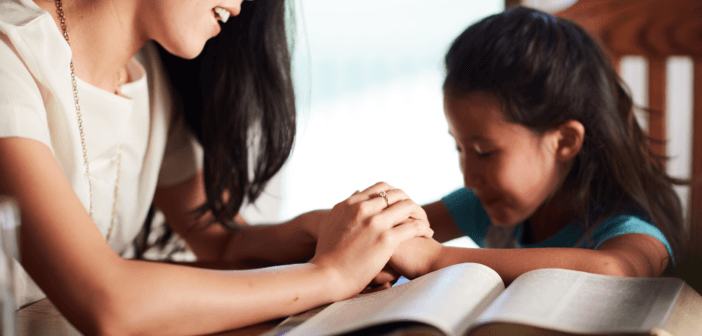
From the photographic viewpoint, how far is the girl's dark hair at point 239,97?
0.91 m

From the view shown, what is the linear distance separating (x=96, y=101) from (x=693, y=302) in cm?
79

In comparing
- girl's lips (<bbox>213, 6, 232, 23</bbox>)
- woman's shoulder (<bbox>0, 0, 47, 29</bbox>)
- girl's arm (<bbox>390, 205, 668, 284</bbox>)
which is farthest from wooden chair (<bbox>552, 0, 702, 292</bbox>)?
woman's shoulder (<bbox>0, 0, 47, 29</bbox>)

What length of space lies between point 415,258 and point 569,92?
0.49 metres

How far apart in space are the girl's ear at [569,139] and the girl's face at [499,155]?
1 centimetres

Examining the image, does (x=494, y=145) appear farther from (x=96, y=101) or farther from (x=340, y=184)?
(x=340, y=184)

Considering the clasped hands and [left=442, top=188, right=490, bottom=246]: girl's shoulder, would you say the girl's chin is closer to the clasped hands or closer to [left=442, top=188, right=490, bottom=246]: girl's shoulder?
[left=442, top=188, right=490, bottom=246]: girl's shoulder

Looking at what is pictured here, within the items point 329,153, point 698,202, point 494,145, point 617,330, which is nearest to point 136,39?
point 494,145

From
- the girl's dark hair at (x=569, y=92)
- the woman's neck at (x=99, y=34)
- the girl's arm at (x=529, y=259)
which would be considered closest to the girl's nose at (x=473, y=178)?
the girl's dark hair at (x=569, y=92)

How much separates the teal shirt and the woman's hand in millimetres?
280

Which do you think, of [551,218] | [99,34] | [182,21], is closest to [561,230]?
[551,218]

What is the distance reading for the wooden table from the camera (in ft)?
1.27

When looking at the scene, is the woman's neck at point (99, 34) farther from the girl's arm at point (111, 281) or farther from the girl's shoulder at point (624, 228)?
the girl's shoulder at point (624, 228)

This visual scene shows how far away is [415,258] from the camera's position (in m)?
0.61

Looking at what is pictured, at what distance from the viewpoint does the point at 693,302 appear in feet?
1.47
